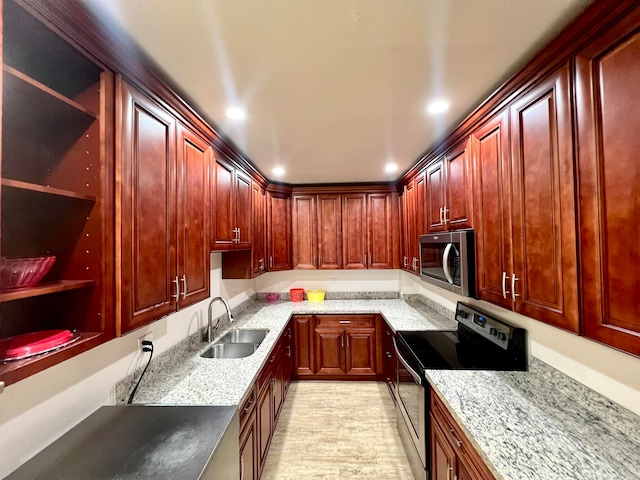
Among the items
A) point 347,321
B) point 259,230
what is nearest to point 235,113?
point 259,230

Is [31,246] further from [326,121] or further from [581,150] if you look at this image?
[581,150]

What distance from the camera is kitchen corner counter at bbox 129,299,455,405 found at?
1404 millimetres

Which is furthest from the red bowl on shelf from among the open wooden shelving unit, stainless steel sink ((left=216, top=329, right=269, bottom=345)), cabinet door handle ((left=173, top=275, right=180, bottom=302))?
stainless steel sink ((left=216, top=329, right=269, bottom=345))

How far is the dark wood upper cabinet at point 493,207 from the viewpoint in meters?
1.43

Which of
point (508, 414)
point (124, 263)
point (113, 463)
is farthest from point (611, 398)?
point (124, 263)

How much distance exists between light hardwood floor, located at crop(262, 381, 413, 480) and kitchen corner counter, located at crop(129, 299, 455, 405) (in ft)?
2.94

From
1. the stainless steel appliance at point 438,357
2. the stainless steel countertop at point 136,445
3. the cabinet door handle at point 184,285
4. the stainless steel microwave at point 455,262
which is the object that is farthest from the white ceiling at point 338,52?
the stainless steel countertop at point 136,445

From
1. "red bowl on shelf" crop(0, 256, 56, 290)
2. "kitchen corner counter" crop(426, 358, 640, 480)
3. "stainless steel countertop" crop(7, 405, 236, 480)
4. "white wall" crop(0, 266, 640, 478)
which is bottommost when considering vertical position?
"kitchen corner counter" crop(426, 358, 640, 480)

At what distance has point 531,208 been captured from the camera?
1252 millimetres

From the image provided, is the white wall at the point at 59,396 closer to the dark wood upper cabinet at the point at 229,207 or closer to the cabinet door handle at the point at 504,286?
the dark wood upper cabinet at the point at 229,207

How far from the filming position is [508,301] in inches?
55.5

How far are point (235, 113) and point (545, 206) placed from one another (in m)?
1.74

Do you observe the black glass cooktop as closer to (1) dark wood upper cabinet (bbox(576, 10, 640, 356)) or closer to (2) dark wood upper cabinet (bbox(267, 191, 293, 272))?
(1) dark wood upper cabinet (bbox(576, 10, 640, 356))

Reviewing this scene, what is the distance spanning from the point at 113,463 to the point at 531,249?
188cm
